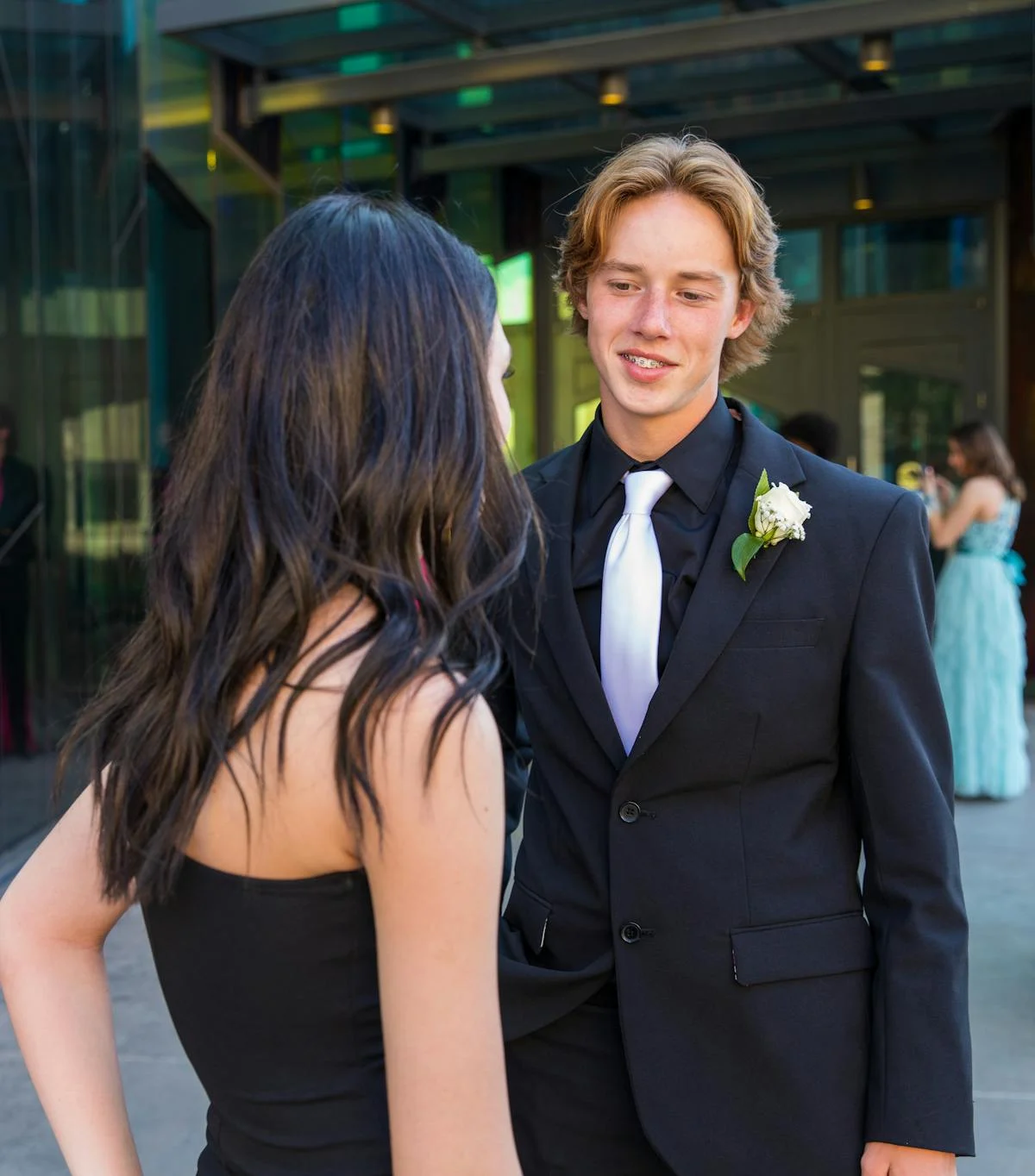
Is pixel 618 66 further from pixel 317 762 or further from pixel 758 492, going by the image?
pixel 317 762

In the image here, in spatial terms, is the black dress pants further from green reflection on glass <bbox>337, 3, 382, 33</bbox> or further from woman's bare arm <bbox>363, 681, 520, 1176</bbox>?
green reflection on glass <bbox>337, 3, 382, 33</bbox>

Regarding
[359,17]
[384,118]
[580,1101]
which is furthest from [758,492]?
[384,118]

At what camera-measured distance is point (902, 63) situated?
32.1ft

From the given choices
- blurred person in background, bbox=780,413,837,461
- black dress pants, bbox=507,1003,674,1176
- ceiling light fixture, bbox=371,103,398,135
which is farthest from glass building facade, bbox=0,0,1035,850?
black dress pants, bbox=507,1003,674,1176

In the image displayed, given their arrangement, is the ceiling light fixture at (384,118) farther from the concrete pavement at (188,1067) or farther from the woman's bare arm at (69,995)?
the woman's bare arm at (69,995)

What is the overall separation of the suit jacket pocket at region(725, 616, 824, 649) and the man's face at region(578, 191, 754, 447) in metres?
0.35

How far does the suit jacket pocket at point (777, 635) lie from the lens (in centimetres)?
189

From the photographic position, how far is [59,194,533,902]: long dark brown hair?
1223 millimetres

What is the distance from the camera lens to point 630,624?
6.39 feet

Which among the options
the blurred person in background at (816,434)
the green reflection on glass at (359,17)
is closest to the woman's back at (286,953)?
the blurred person in background at (816,434)

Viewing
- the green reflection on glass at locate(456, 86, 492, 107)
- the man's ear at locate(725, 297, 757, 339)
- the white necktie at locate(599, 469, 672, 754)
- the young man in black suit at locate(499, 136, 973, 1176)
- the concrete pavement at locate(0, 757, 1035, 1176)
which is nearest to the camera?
the young man in black suit at locate(499, 136, 973, 1176)

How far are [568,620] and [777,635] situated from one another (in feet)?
0.90

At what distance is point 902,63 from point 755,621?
894 cm

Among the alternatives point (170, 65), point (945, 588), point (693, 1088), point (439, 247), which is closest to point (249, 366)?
point (439, 247)
